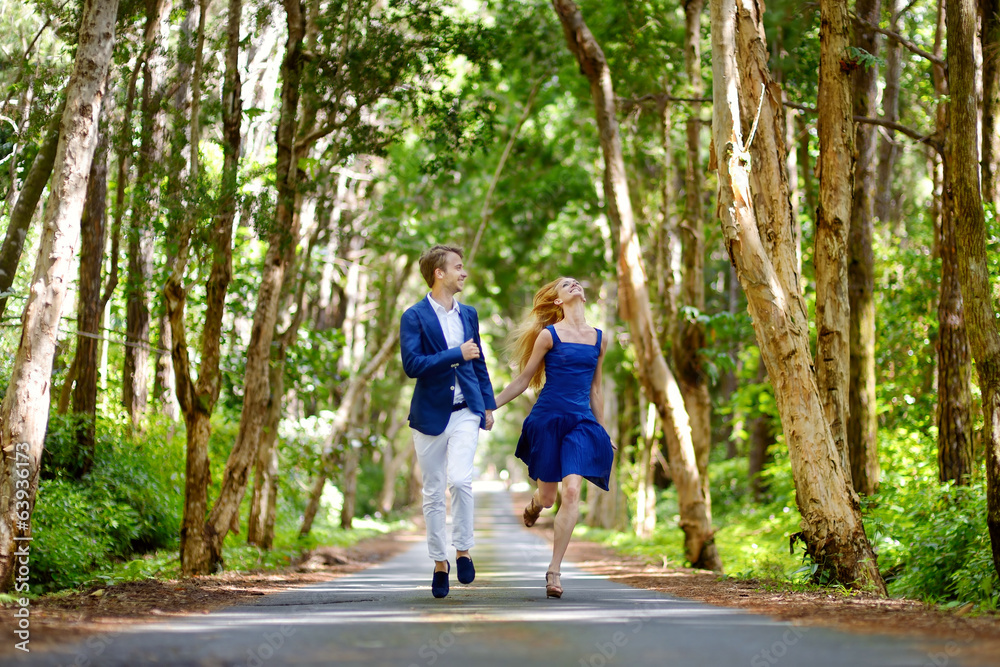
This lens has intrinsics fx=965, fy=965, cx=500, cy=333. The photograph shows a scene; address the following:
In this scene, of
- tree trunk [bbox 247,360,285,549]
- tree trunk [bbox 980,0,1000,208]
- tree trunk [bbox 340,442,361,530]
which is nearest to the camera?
tree trunk [bbox 980,0,1000,208]

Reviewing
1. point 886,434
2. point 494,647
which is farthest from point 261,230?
point 886,434

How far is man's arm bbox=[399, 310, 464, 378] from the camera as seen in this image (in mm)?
6801

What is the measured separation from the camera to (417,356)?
22.6 ft

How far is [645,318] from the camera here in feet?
43.6

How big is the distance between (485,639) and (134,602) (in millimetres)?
3314

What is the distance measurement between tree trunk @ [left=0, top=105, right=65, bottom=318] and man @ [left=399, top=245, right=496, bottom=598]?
19.7 ft

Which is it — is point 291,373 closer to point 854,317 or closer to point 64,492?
point 64,492

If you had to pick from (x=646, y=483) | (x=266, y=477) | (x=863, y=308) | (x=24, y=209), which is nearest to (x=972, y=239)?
(x=863, y=308)

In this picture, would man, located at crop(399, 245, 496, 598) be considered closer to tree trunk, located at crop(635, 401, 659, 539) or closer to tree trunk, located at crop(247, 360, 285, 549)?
tree trunk, located at crop(247, 360, 285, 549)

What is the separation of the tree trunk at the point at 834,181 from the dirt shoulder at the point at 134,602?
5.56 metres

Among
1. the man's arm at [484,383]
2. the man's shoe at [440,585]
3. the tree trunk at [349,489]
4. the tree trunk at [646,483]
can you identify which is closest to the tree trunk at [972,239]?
the man's arm at [484,383]

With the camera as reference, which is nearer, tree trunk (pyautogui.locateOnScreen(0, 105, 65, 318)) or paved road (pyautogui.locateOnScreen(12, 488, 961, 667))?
paved road (pyautogui.locateOnScreen(12, 488, 961, 667))

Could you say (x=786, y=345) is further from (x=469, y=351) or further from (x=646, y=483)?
(x=646, y=483)

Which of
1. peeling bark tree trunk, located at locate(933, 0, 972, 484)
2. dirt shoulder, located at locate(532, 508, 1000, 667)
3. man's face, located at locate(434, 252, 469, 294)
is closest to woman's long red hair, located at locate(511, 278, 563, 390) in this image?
man's face, located at locate(434, 252, 469, 294)
